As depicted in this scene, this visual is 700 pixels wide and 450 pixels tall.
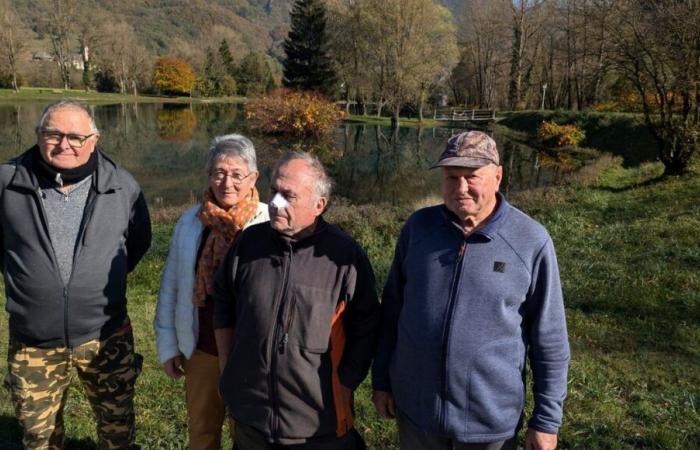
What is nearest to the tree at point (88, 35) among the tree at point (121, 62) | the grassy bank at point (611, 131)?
the tree at point (121, 62)

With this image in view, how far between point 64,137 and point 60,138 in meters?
0.02

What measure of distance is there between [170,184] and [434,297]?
14.9m

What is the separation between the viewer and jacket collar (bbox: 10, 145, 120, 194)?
231cm

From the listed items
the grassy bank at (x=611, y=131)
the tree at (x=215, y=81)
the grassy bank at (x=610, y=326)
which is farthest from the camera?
the tree at (x=215, y=81)

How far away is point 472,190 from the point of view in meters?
1.92

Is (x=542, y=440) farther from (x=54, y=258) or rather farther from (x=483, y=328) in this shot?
(x=54, y=258)

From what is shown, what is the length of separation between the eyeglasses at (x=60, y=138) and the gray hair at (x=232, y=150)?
625 millimetres

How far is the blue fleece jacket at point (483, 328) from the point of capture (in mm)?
1864

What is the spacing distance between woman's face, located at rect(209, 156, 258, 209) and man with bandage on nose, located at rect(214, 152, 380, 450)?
29 cm

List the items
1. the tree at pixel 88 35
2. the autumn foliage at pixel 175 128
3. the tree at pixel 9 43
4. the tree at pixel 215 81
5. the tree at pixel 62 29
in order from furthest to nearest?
the tree at pixel 215 81
the tree at pixel 88 35
the tree at pixel 62 29
the tree at pixel 9 43
the autumn foliage at pixel 175 128

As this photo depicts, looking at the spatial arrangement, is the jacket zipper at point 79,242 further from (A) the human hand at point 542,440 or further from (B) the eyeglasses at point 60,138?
(A) the human hand at point 542,440

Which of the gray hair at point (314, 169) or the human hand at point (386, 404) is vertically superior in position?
the gray hair at point (314, 169)

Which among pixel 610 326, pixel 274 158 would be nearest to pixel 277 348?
pixel 610 326

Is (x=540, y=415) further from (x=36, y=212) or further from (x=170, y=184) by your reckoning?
(x=170, y=184)
